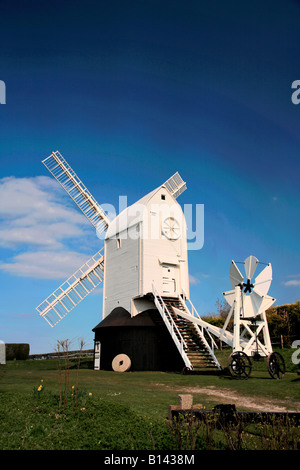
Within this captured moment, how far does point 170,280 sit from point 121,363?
242 inches

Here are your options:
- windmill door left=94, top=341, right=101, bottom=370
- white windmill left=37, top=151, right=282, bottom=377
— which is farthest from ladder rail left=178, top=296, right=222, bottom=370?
windmill door left=94, top=341, right=101, bottom=370

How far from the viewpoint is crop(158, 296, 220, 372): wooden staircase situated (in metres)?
19.5

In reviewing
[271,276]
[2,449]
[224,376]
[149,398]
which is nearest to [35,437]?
[2,449]

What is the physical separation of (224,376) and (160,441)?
441 inches

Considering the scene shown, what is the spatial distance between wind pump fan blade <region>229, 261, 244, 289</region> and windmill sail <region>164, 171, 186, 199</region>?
490 inches

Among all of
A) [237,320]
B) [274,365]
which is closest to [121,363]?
[237,320]

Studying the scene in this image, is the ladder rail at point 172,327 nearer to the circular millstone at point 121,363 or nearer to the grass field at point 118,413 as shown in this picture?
the circular millstone at point 121,363

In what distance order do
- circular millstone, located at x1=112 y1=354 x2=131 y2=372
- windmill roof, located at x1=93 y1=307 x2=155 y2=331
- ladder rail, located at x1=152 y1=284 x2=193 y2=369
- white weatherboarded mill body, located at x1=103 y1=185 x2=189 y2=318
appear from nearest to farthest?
ladder rail, located at x1=152 y1=284 x2=193 y2=369
circular millstone, located at x1=112 y1=354 x2=131 y2=372
windmill roof, located at x1=93 y1=307 x2=155 y2=331
white weatherboarded mill body, located at x1=103 y1=185 x2=189 y2=318

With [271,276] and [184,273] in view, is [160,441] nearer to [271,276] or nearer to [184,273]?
[271,276]

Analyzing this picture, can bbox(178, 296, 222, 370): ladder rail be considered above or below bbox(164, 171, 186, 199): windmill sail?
below

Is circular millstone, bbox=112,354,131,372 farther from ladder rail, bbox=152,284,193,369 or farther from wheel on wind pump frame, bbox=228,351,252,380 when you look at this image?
wheel on wind pump frame, bbox=228,351,252,380
